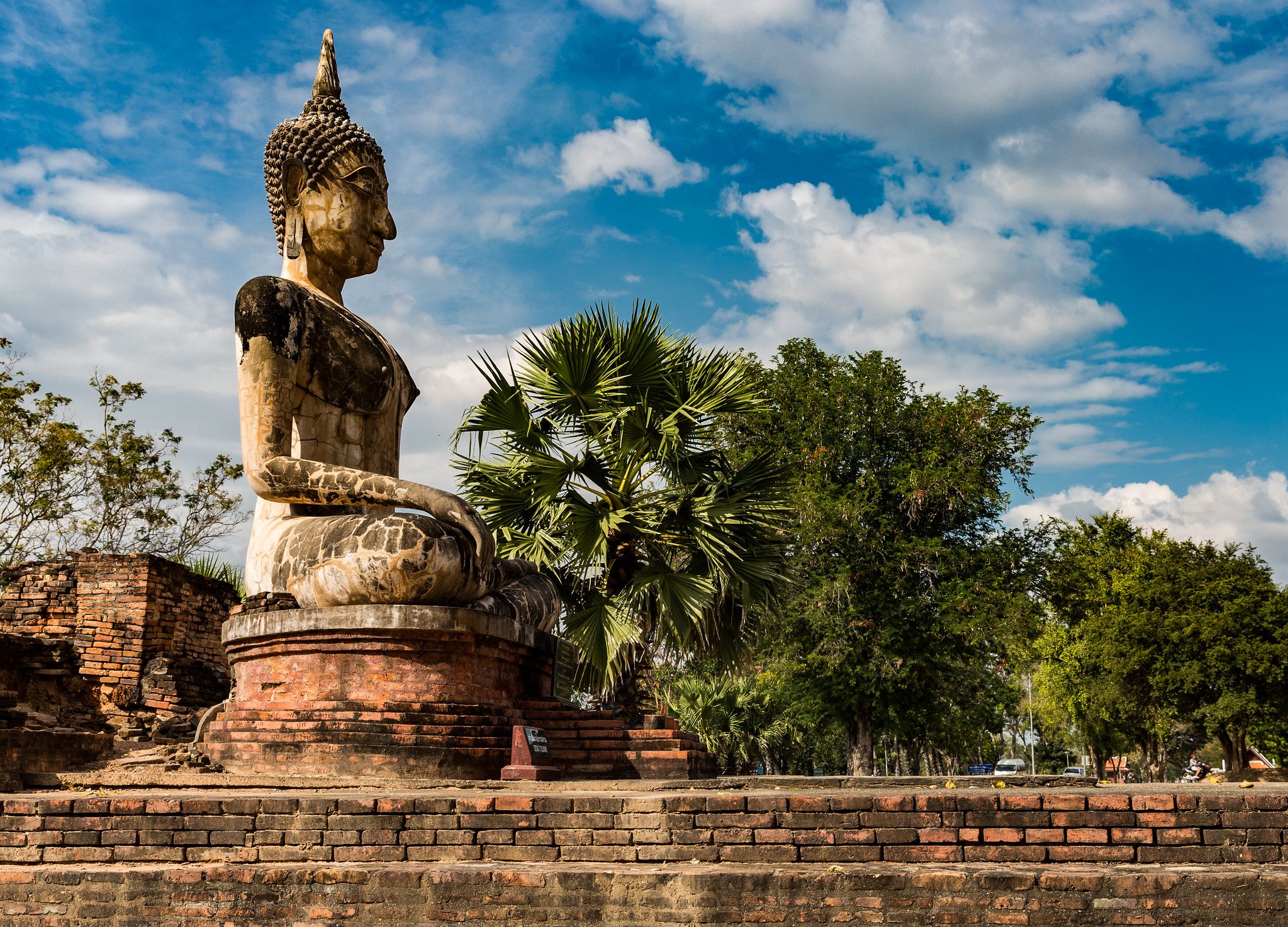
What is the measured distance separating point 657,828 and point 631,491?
662cm

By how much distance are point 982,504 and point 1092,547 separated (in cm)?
1050

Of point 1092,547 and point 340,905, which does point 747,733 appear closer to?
point 1092,547

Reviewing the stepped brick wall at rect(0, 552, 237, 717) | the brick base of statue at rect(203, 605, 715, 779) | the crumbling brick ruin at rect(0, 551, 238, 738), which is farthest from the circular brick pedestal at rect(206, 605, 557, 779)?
the stepped brick wall at rect(0, 552, 237, 717)

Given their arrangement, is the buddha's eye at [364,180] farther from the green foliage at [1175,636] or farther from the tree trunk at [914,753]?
the tree trunk at [914,753]

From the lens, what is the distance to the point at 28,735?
7.07 metres

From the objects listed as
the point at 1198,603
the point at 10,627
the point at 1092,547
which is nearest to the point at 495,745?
the point at 10,627

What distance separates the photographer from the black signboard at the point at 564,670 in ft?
30.4

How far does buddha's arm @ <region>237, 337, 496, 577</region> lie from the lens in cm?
768

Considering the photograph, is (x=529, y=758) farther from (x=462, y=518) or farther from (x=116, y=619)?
(x=116, y=619)

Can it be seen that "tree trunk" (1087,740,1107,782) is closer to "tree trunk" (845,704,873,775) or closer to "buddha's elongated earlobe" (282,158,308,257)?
"tree trunk" (845,704,873,775)

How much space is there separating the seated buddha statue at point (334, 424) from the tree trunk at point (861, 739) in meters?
13.3

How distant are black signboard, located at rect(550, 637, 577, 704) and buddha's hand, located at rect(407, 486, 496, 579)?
64.4 inches

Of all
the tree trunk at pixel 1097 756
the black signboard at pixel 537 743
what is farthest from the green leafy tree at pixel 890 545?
the tree trunk at pixel 1097 756

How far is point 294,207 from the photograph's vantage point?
8938 mm
